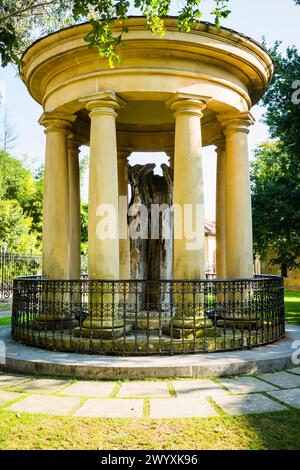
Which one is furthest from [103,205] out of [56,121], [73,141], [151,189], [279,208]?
[279,208]

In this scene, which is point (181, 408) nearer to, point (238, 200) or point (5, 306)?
point (238, 200)

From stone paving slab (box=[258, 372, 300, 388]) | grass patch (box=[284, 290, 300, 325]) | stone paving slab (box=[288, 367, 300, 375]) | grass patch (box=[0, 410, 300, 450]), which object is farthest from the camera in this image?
grass patch (box=[284, 290, 300, 325])

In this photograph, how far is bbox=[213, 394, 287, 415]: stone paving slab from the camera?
Result: 177 inches

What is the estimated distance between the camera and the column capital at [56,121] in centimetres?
887

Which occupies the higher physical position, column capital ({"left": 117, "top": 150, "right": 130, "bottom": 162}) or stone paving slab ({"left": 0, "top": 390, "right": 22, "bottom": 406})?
column capital ({"left": 117, "top": 150, "right": 130, "bottom": 162})

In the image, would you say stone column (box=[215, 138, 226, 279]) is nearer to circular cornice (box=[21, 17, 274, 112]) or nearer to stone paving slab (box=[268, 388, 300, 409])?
circular cornice (box=[21, 17, 274, 112])

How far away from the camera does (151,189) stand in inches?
372

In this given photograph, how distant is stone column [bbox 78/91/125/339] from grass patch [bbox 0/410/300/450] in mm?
3225

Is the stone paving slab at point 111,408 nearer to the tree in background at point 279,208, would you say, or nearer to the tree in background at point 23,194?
the tree in background at point 279,208

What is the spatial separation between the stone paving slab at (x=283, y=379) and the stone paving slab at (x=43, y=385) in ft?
9.54

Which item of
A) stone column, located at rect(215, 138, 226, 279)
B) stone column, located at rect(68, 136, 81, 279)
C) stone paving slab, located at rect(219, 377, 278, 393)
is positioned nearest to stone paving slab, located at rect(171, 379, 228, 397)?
stone paving slab, located at rect(219, 377, 278, 393)

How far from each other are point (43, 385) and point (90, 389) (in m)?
0.70

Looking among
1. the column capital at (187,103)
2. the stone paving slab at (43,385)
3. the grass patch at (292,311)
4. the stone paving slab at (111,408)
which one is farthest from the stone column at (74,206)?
the grass patch at (292,311)

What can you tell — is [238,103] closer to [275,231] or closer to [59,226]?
[59,226]
